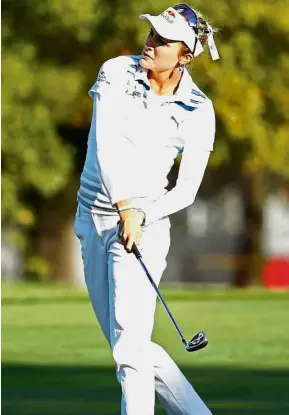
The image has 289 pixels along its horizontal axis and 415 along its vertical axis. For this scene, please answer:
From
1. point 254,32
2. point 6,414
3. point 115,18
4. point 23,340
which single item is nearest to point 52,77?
point 115,18

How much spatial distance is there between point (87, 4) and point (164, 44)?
1998 centimetres

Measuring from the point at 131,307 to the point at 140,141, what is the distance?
→ 2.30ft

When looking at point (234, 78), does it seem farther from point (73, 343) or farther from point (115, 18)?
point (73, 343)

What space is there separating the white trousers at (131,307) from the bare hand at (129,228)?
0.32 ft

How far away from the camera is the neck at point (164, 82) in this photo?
6.80m

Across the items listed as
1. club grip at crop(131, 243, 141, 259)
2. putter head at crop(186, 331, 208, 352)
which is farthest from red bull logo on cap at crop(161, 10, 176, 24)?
putter head at crop(186, 331, 208, 352)

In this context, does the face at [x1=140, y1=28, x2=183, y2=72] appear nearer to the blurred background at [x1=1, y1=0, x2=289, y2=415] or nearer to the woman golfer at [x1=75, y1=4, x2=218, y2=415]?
the woman golfer at [x1=75, y1=4, x2=218, y2=415]

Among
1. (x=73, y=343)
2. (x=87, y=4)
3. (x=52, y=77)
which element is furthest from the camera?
(x=52, y=77)

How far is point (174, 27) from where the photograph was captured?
6.68 meters

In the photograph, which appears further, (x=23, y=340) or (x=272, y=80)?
(x=272, y=80)

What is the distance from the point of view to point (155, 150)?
6707mm

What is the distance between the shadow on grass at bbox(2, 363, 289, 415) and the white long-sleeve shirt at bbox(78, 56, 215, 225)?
6.74 ft

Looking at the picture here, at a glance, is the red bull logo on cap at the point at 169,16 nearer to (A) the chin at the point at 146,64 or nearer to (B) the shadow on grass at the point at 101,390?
(A) the chin at the point at 146,64

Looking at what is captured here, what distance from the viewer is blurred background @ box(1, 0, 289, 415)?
11.0 metres
